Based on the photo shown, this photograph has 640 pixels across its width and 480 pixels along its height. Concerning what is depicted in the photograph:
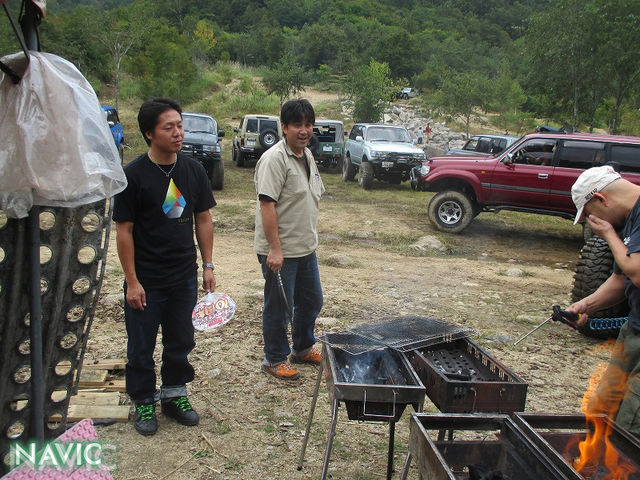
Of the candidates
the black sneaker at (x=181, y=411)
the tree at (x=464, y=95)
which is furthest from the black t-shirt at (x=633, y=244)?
the tree at (x=464, y=95)

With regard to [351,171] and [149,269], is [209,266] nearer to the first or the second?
[149,269]

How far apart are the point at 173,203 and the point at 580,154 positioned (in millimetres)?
7859

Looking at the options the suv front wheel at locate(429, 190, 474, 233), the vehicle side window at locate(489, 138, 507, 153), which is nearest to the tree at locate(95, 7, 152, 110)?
the vehicle side window at locate(489, 138, 507, 153)

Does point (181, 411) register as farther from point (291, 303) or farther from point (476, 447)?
point (476, 447)

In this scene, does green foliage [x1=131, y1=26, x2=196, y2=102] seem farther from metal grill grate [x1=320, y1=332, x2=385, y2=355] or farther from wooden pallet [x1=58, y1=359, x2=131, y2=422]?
metal grill grate [x1=320, y1=332, x2=385, y2=355]

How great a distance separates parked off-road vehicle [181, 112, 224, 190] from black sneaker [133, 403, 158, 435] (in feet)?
30.1

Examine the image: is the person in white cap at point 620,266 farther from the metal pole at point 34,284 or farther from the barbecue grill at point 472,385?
the metal pole at point 34,284

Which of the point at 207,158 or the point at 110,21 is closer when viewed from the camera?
the point at 207,158

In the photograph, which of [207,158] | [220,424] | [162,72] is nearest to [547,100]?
[207,158]

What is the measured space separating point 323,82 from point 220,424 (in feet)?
146

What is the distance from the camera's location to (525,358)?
4637 mm

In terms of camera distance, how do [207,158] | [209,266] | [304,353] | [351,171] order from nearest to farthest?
[209,266] → [304,353] → [207,158] → [351,171]

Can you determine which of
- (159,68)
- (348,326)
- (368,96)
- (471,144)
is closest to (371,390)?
(348,326)

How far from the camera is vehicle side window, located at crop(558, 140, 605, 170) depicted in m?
8.65
